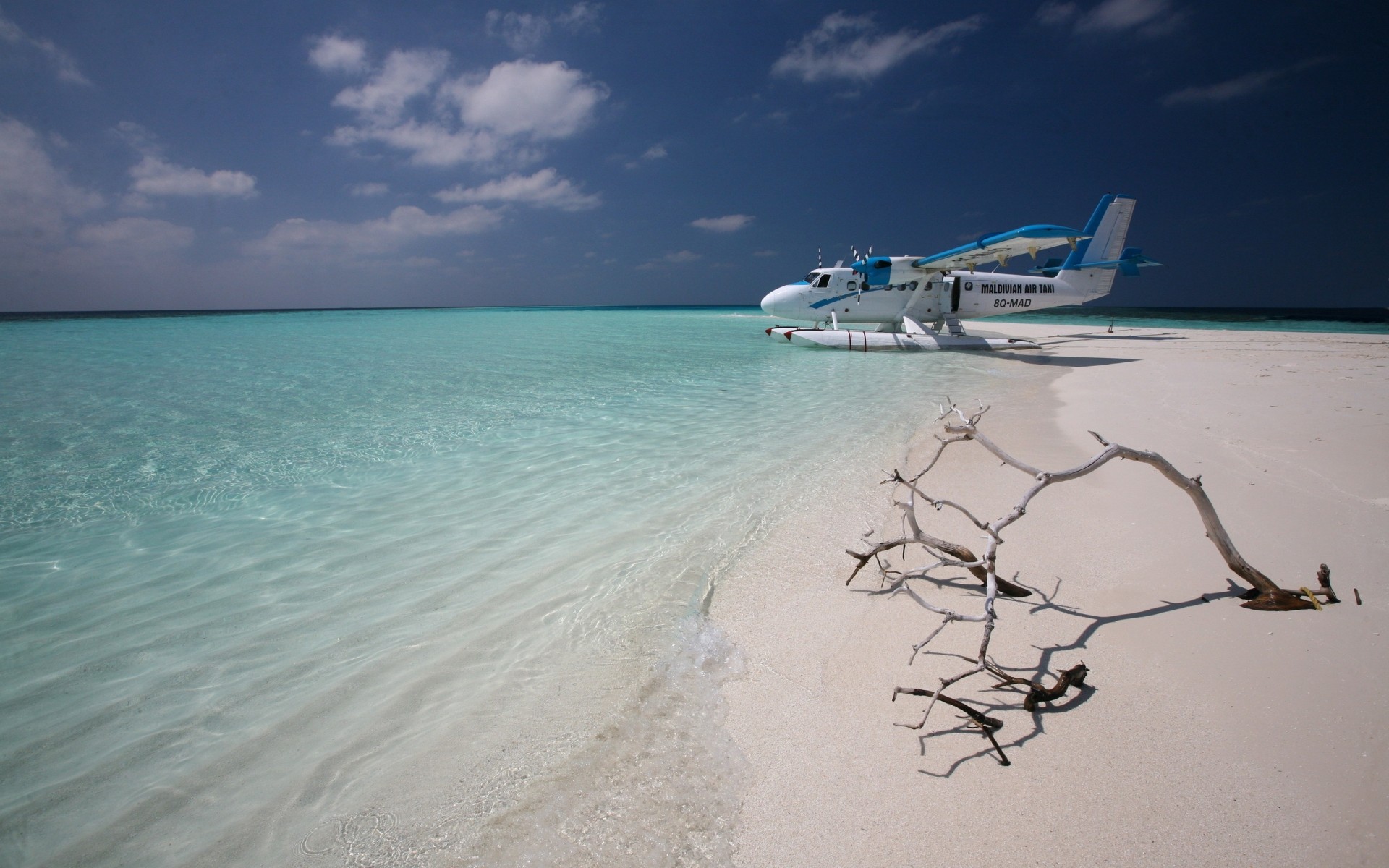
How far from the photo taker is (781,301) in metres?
18.5

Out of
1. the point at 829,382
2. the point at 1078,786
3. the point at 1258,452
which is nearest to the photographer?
the point at 1078,786

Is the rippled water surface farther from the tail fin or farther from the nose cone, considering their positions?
the tail fin

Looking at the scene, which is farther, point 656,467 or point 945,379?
point 945,379

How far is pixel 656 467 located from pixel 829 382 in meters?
6.22

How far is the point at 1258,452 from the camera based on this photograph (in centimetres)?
484

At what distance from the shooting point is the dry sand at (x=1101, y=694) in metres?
1.46

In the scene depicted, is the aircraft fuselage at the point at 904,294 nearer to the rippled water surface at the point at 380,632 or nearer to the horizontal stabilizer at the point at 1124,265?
the horizontal stabilizer at the point at 1124,265

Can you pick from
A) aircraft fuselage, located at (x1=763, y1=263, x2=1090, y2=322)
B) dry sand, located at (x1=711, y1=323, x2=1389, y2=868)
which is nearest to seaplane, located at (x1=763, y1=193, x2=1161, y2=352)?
aircraft fuselage, located at (x1=763, y1=263, x2=1090, y2=322)

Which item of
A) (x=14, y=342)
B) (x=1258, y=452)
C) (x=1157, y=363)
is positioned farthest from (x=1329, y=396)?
(x=14, y=342)

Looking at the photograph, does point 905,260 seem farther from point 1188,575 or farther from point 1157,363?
point 1188,575

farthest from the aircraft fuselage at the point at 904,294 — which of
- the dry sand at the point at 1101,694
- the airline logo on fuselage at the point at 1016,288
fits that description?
the dry sand at the point at 1101,694

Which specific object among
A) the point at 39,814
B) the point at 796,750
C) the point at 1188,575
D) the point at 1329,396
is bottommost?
the point at 39,814

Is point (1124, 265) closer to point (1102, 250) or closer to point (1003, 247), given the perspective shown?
point (1102, 250)

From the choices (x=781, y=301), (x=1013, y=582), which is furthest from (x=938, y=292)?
(x=1013, y=582)
